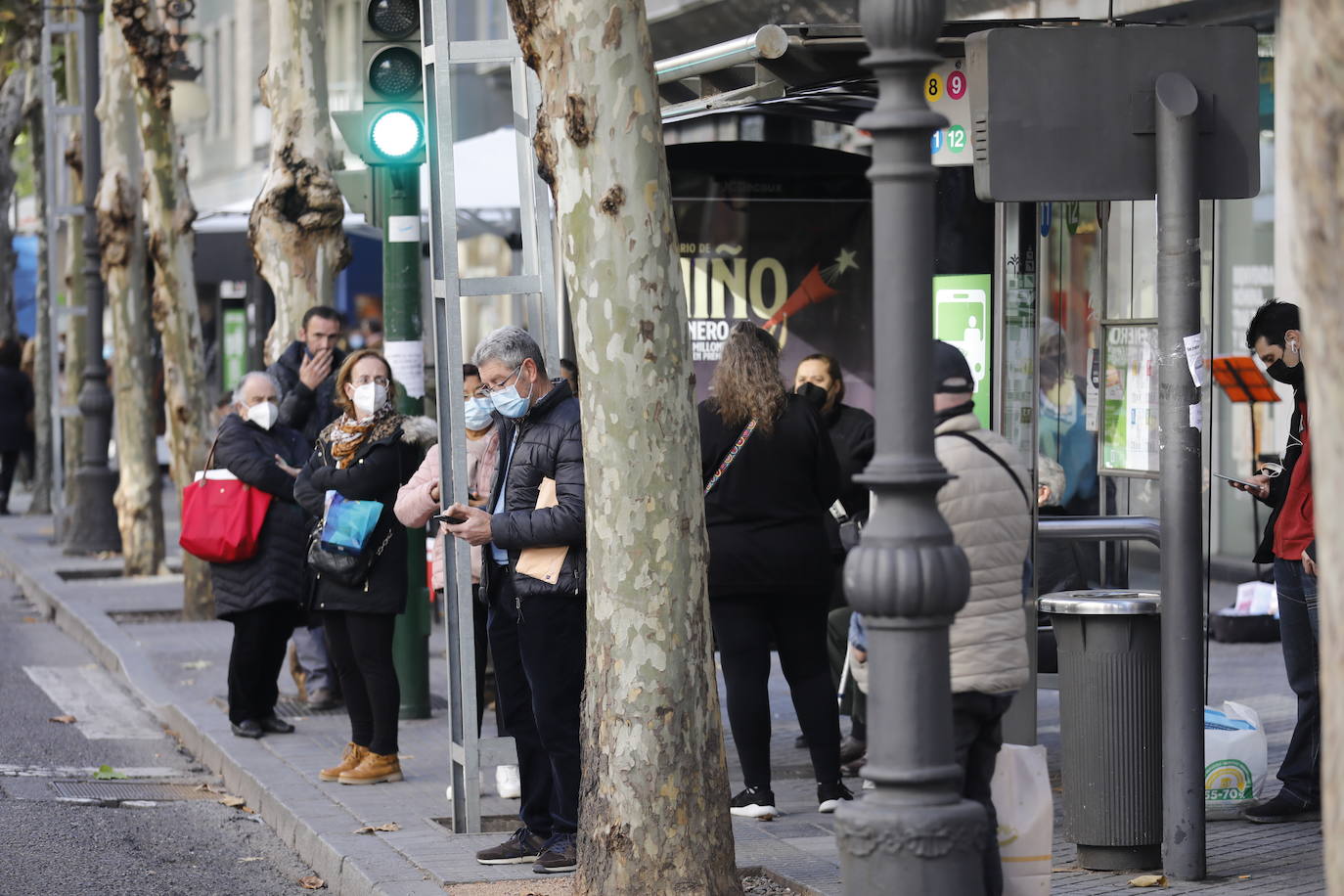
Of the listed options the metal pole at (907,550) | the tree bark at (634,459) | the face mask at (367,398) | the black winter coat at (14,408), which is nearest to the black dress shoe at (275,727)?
the face mask at (367,398)

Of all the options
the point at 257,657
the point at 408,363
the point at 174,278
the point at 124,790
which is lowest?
the point at 124,790

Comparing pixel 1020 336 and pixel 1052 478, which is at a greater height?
pixel 1020 336

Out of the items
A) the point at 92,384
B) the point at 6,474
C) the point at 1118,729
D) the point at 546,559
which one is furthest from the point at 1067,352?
the point at 6,474

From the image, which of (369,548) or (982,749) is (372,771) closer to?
(369,548)

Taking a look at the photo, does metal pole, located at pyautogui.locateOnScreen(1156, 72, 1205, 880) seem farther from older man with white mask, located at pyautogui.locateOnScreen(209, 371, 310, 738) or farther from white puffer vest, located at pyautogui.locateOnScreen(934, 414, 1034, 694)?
older man with white mask, located at pyautogui.locateOnScreen(209, 371, 310, 738)

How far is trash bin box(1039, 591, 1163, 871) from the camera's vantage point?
636 centimetres

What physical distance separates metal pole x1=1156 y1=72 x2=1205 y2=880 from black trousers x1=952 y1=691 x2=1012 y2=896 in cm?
104

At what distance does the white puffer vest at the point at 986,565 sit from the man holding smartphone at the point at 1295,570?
7.09 ft

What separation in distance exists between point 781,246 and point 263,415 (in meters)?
3.16

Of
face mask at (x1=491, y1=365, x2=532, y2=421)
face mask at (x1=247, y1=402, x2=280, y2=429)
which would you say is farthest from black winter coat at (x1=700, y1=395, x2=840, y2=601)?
face mask at (x1=247, y1=402, x2=280, y2=429)

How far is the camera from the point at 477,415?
728 centimetres

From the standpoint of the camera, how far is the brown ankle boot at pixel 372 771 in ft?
27.0

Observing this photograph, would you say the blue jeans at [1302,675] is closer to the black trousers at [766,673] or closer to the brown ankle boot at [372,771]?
the black trousers at [766,673]

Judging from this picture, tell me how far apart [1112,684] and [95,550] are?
14.3m
